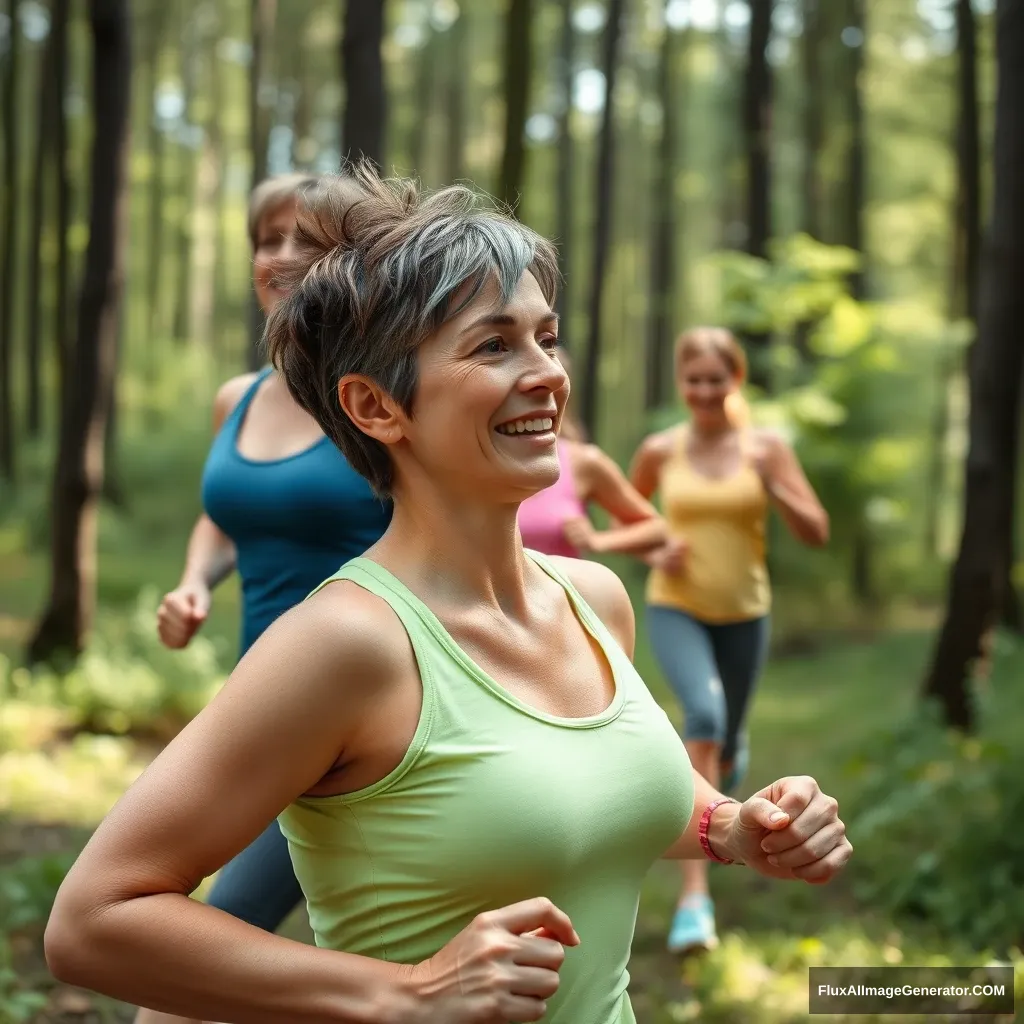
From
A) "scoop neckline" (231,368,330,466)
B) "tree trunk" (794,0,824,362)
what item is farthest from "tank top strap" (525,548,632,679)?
"tree trunk" (794,0,824,362)

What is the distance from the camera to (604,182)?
20422mm

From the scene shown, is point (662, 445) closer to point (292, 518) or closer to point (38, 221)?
point (292, 518)

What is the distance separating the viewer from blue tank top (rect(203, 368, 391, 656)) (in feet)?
11.0

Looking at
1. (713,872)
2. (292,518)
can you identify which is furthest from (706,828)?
(713,872)

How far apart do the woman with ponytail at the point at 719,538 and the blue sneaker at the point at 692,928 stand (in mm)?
398

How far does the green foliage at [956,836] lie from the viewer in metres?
6.06

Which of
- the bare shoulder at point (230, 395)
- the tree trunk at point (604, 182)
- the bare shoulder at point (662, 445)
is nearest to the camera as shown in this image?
the bare shoulder at point (230, 395)

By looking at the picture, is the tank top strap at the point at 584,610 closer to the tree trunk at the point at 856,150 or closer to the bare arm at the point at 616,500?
the bare arm at the point at 616,500

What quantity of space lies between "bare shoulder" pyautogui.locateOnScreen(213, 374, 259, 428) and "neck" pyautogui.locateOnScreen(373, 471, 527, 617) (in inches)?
77.2

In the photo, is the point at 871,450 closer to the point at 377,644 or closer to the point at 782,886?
the point at 782,886

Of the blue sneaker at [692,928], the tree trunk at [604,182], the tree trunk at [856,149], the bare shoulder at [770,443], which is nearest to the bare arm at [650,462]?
the bare shoulder at [770,443]

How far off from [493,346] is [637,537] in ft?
12.6

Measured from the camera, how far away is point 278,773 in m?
1.68

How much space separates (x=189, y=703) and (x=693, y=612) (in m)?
4.55
